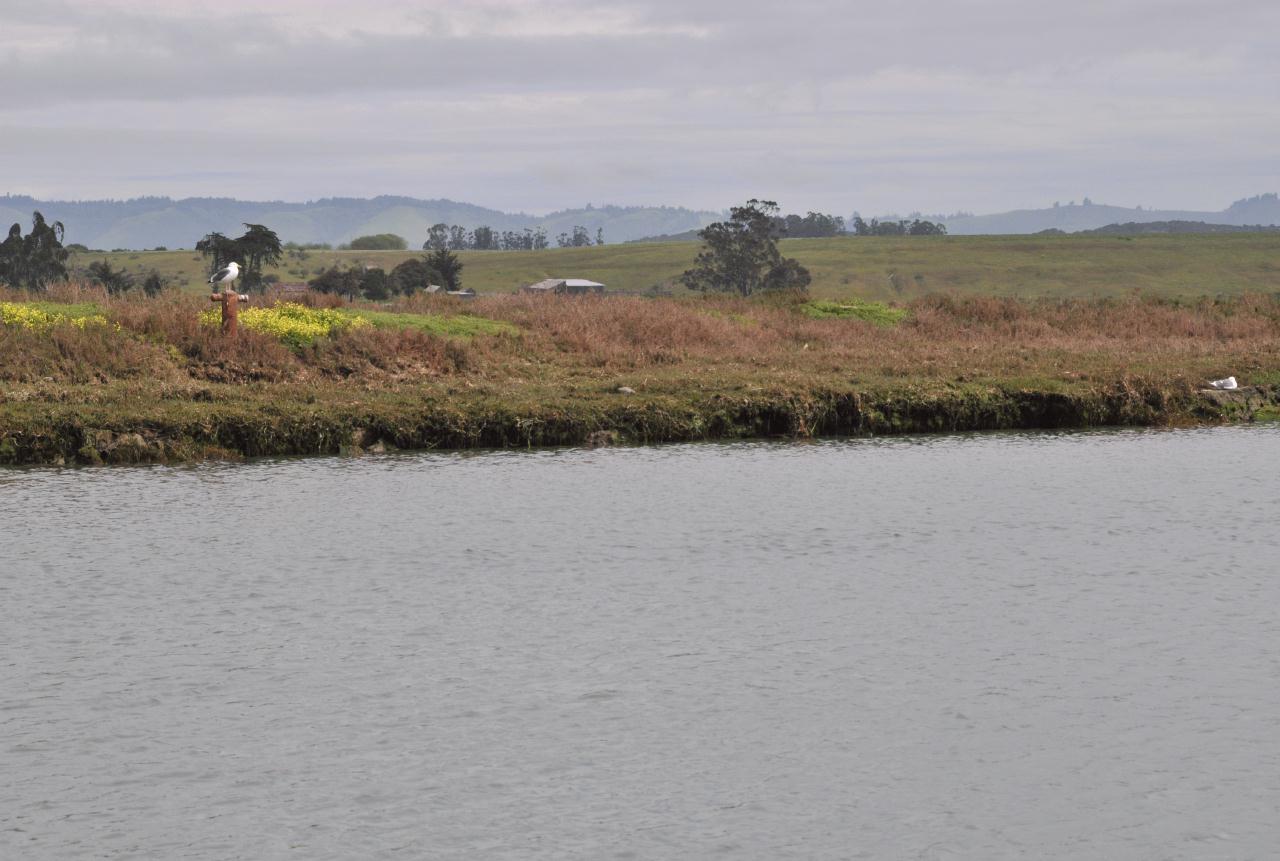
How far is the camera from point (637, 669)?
666 inches

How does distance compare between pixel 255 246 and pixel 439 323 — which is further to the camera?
pixel 255 246

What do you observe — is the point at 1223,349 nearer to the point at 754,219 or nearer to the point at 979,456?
the point at 979,456

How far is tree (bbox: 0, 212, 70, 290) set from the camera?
431 ft

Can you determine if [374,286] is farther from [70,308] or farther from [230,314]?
[230,314]

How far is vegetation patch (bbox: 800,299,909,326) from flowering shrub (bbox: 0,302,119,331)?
25530mm

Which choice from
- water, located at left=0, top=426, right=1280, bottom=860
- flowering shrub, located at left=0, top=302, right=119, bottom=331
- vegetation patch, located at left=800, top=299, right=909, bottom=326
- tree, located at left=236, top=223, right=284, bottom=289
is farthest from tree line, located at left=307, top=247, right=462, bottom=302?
water, located at left=0, top=426, right=1280, bottom=860

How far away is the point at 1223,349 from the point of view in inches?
1937

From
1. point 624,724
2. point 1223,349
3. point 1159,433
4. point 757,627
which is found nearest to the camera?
point 624,724

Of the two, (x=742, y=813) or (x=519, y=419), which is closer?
(x=742, y=813)

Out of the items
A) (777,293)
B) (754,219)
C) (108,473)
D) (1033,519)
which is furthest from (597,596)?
(754,219)

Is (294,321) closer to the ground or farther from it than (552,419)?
farther from it

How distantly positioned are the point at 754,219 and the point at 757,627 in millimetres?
133002

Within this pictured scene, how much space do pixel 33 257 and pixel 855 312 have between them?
3889 inches

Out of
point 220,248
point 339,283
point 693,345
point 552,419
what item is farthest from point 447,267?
point 552,419
